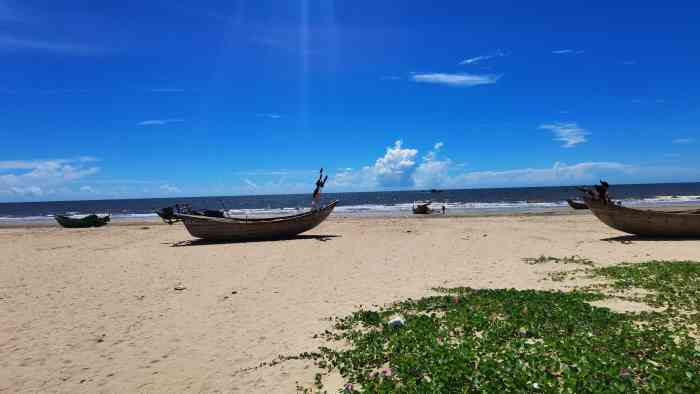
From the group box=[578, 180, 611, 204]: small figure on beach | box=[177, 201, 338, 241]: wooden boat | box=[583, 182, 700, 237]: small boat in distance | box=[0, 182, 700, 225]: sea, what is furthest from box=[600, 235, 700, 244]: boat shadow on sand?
box=[0, 182, 700, 225]: sea

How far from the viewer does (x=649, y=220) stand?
16.4 meters

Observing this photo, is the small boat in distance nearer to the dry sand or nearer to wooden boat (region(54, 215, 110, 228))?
the dry sand

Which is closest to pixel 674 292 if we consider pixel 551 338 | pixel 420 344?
pixel 551 338

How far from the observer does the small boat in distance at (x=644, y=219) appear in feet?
52.7

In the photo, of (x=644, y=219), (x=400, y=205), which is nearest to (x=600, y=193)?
(x=644, y=219)

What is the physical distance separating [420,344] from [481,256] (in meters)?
8.82

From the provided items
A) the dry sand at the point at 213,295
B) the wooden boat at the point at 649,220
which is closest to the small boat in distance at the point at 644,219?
the wooden boat at the point at 649,220

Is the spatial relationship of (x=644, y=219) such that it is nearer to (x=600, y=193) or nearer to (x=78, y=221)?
(x=600, y=193)

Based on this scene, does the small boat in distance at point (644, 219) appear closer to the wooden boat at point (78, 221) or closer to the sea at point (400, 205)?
the sea at point (400, 205)

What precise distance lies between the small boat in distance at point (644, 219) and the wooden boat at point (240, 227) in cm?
1246

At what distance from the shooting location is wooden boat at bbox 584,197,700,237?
16047 mm

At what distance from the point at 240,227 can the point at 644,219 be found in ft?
54.3

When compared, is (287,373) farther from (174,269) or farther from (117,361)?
(174,269)

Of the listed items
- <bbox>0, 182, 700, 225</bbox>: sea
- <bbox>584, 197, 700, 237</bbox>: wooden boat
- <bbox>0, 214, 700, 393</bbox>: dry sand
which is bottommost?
<bbox>0, 214, 700, 393</bbox>: dry sand
